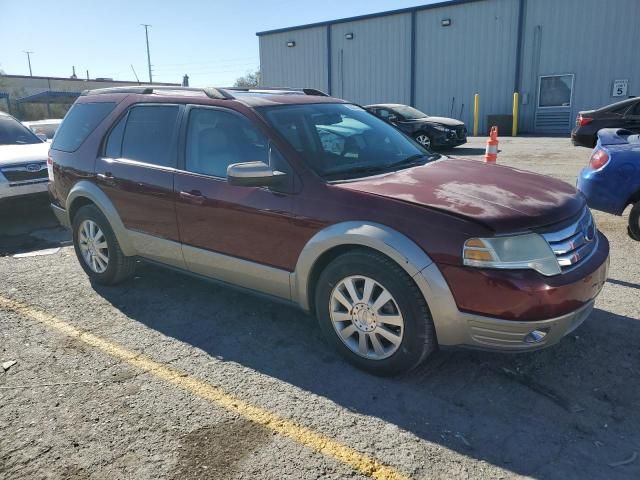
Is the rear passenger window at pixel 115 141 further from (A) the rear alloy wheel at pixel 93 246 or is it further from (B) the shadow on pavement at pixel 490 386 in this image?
(B) the shadow on pavement at pixel 490 386

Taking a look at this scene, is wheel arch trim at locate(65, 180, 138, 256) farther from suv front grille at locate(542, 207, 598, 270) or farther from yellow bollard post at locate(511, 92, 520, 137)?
yellow bollard post at locate(511, 92, 520, 137)

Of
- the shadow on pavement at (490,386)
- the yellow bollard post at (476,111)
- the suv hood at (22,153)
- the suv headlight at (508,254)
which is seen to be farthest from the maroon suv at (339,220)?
the yellow bollard post at (476,111)

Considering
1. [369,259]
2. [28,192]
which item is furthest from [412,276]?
[28,192]

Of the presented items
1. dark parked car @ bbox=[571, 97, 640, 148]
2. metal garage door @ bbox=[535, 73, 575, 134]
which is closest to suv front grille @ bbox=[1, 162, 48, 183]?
dark parked car @ bbox=[571, 97, 640, 148]

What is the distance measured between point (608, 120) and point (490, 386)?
37.5 feet

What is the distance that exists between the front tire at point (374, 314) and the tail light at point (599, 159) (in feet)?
12.3

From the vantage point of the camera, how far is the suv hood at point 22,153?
721 cm

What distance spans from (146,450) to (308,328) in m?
1.60

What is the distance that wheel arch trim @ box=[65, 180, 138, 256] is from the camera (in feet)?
15.0

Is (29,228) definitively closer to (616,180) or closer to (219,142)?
(219,142)

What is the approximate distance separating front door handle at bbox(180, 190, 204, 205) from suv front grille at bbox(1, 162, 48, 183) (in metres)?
4.40

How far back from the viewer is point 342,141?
3914mm

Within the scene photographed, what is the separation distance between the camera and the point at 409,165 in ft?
12.8

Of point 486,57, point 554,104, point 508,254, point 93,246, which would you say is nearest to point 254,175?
point 508,254
